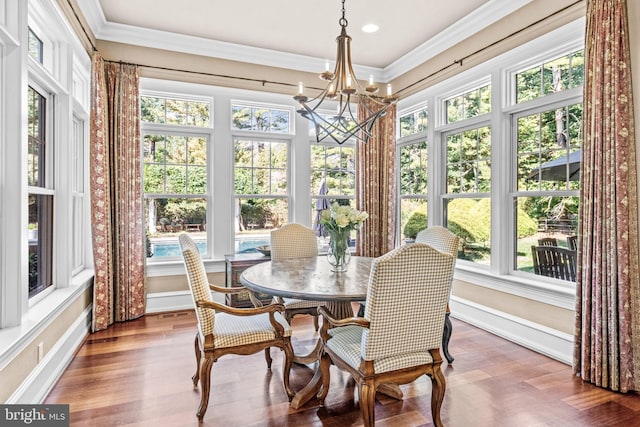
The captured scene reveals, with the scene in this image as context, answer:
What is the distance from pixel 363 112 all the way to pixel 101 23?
3.11 meters

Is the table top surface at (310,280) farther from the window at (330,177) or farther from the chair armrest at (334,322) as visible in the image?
the window at (330,177)

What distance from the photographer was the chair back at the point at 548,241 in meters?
3.31

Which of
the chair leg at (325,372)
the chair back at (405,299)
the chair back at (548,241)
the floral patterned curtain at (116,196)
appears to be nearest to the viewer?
the chair back at (405,299)

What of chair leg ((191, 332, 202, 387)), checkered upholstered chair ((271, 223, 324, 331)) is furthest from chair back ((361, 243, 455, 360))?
checkered upholstered chair ((271, 223, 324, 331))

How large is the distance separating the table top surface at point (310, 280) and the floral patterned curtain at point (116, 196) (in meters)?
1.79

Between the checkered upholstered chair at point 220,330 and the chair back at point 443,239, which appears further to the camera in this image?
the chair back at point 443,239

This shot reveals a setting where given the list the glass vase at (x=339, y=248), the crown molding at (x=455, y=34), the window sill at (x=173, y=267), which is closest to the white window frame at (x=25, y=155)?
the window sill at (x=173, y=267)

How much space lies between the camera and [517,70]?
3.54 m

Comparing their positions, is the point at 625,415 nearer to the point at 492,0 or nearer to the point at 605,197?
the point at 605,197

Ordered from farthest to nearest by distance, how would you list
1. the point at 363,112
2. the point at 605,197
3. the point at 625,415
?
1. the point at 363,112
2. the point at 605,197
3. the point at 625,415

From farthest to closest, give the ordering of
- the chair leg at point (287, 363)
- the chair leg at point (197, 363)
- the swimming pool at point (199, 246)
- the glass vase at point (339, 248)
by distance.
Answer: the swimming pool at point (199, 246)
the glass vase at point (339, 248)
the chair leg at point (197, 363)
the chair leg at point (287, 363)

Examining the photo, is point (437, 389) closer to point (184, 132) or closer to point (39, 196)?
point (39, 196)

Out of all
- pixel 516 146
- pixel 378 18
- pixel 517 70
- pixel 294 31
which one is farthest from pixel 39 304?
pixel 517 70

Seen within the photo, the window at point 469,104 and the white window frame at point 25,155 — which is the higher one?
the window at point 469,104
